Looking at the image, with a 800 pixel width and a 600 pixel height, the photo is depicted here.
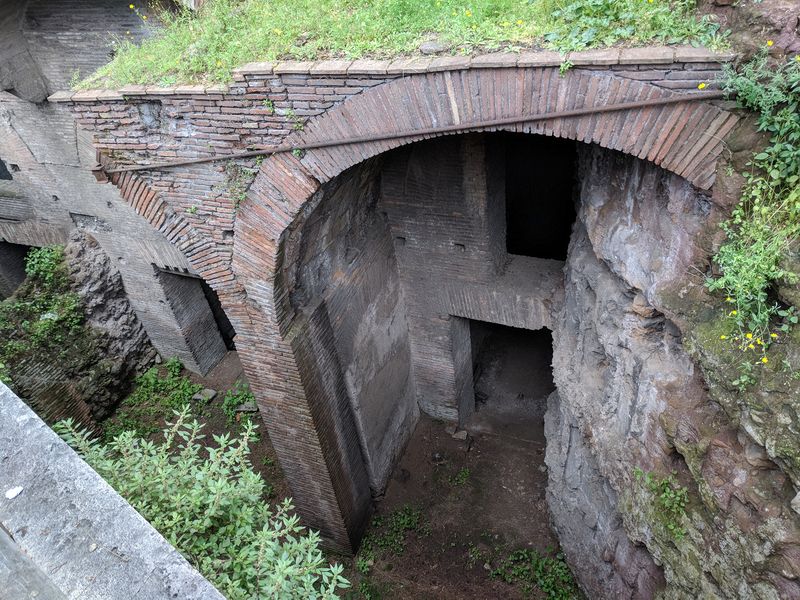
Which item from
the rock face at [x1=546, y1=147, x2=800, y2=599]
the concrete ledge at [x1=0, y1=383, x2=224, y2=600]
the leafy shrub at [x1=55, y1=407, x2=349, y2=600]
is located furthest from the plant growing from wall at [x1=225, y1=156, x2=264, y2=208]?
the rock face at [x1=546, y1=147, x2=800, y2=599]

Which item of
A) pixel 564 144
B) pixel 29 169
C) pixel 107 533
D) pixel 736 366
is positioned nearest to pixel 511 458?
pixel 564 144

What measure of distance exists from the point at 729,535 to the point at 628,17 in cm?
300

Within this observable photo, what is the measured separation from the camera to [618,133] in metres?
3.19

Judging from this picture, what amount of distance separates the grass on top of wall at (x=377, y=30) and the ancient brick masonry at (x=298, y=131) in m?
0.17

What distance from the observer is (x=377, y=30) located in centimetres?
375

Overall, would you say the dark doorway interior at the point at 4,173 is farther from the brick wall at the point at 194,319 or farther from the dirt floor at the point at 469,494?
the dirt floor at the point at 469,494

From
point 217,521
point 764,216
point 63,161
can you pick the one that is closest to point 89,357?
point 63,161

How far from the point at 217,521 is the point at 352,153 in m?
2.37

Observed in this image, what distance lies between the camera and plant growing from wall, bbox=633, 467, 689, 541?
3768mm

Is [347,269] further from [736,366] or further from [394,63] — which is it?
[736,366]

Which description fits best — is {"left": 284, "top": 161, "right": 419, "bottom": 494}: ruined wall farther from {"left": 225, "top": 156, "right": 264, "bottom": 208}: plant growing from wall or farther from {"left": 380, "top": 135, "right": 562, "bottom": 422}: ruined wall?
{"left": 225, "top": 156, "right": 264, "bottom": 208}: plant growing from wall

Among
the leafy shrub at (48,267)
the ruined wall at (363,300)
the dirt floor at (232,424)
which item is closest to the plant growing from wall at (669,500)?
the ruined wall at (363,300)

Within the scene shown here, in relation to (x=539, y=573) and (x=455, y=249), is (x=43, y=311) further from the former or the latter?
(x=539, y=573)

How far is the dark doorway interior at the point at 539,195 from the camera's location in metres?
7.14
